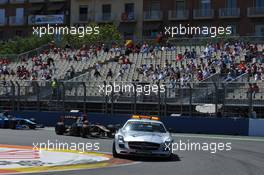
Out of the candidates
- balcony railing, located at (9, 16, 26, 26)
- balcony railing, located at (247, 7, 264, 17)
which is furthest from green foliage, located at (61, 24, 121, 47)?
balcony railing, located at (9, 16, 26, 26)

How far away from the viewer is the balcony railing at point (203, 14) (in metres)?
57.7

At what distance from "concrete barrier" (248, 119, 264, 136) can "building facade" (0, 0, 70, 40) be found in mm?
40067

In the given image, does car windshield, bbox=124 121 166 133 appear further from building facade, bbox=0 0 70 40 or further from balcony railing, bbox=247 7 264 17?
building facade, bbox=0 0 70 40

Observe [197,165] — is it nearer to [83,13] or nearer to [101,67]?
[101,67]

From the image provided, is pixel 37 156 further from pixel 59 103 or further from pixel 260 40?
pixel 260 40

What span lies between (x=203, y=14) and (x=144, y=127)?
136 feet

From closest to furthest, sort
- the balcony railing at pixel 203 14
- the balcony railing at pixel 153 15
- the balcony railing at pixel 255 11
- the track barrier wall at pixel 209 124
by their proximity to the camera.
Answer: the track barrier wall at pixel 209 124
the balcony railing at pixel 255 11
the balcony railing at pixel 203 14
the balcony railing at pixel 153 15

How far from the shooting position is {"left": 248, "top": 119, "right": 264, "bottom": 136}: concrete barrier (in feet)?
97.0

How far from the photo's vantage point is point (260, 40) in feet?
137

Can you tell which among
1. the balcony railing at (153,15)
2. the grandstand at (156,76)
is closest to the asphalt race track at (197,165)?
the grandstand at (156,76)

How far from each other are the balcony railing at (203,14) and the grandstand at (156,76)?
1501 cm

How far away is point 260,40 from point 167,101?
45.1 feet

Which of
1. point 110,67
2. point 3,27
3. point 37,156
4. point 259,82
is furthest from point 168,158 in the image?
point 3,27

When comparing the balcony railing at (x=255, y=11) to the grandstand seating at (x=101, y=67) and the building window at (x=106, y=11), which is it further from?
the building window at (x=106, y=11)
